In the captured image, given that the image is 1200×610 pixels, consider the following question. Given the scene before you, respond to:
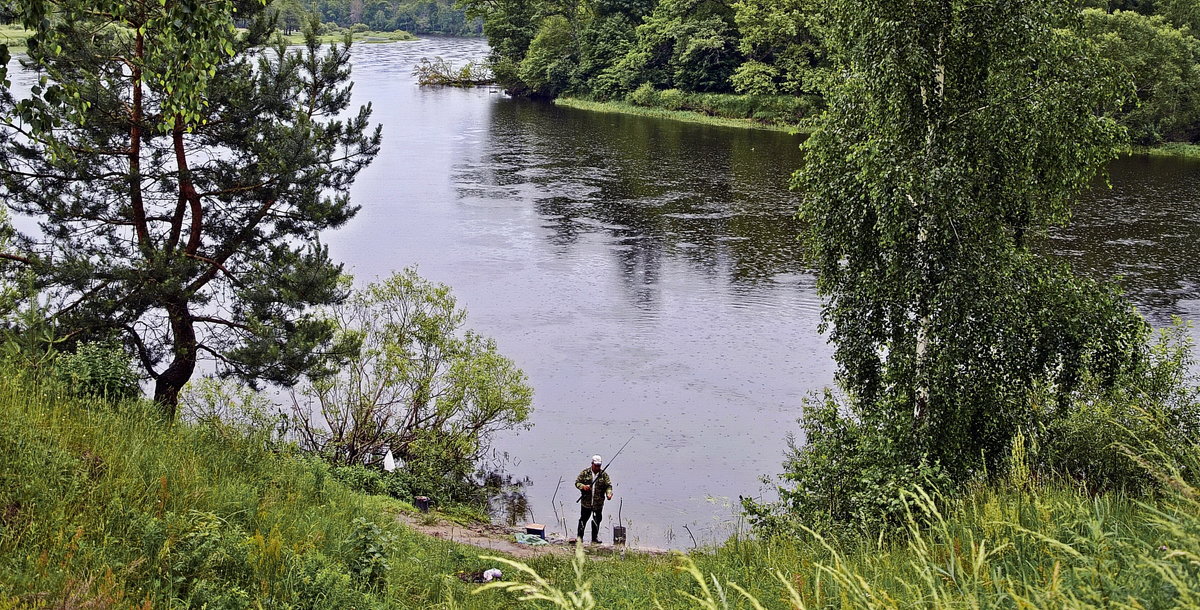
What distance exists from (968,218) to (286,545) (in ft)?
30.3

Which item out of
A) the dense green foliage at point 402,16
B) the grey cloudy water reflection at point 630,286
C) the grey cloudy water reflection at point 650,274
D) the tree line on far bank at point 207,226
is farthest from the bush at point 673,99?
the dense green foliage at point 402,16

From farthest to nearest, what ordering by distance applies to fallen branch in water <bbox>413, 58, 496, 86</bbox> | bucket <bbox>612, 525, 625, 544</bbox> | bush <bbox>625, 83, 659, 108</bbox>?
1. fallen branch in water <bbox>413, 58, 496, 86</bbox>
2. bush <bbox>625, 83, 659, 108</bbox>
3. bucket <bbox>612, 525, 625, 544</bbox>

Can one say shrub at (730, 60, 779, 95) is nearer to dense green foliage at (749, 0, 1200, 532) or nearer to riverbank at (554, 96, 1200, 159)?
riverbank at (554, 96, 1200, 159)

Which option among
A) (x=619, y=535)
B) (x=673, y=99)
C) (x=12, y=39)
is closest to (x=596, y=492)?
(x=619, y=535)

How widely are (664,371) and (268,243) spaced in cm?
1072

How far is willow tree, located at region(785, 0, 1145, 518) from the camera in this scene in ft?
41.5

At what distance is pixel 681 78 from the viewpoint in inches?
2832

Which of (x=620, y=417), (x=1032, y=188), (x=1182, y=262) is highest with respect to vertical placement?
(x=1032, y=188)

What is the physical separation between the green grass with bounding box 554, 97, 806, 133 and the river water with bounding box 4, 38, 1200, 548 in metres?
5.49

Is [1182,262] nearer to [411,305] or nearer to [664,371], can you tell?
[664,371]

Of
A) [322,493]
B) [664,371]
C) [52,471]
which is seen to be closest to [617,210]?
[664,371]

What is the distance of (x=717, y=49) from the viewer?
71062mm

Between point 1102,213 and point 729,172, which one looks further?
point 729,172

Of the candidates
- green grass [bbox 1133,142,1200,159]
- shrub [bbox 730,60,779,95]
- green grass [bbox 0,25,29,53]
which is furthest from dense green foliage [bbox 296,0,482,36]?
green grass [bbox 1133,142,1200,159]
